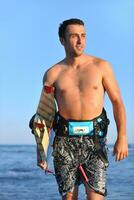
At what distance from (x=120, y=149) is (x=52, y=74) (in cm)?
86

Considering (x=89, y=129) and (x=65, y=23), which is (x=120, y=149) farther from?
(x=65, y=23)

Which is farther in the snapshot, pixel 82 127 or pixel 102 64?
pixel 102 64

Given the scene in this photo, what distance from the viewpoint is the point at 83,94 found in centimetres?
462

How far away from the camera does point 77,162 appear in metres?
4.65

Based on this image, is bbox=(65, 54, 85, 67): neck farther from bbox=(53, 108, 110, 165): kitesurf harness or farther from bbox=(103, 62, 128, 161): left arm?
bbox=(53, 108, 110, 165): kitesurf harness

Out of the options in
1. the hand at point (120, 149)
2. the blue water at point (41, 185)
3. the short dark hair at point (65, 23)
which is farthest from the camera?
the blue water at point (41, 185)

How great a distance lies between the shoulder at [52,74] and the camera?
4.79 m

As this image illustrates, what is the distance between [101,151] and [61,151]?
33cm

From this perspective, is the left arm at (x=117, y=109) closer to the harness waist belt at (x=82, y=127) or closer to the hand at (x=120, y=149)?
A: the hand at (x=120, y=149)

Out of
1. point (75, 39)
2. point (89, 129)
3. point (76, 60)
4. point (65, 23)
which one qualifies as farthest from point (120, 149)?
point (65, 23)

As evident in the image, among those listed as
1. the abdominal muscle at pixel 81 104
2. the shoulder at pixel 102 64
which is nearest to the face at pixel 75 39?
the shoulder at pixel 102 64

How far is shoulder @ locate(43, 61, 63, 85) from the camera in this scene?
188 inches

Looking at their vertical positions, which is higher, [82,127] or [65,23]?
[65,23]

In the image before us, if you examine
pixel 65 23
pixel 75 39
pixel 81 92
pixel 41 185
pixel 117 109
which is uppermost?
pixel 65 23
